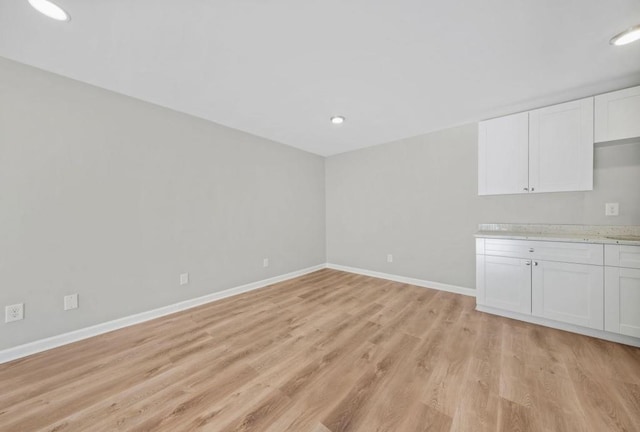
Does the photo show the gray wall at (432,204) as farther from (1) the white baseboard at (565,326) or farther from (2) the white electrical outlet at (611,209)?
(1) the white baseboard at (565,326)

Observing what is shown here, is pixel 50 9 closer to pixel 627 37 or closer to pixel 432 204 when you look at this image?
pixel 627 37

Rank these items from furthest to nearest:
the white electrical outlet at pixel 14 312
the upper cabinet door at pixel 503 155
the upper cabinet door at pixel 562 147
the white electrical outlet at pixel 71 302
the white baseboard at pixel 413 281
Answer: the white baseboard at pixel 413 281, the upper cabinet door at pixel 503 155, the upper cabinet door at pixel 562 147, the white electrical outlet at pixel 71 302, the white electrical outlet at pixel 14 312

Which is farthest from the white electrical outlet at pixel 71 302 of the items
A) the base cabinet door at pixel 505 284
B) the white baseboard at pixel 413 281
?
the base cabinet door at pixel 505 284

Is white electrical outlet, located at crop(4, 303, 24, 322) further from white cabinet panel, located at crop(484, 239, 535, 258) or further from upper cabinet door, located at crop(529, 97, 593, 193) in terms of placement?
upper cabinet door, located at crop(529, 97, 593, 193)

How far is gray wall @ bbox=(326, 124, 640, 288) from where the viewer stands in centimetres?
247

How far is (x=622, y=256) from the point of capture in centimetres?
204

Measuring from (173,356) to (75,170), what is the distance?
77.1 inches

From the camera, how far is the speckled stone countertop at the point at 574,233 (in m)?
2.15

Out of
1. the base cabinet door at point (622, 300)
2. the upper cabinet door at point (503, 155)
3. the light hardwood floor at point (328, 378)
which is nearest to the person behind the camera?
the light hardwood floor at point (328, 378)

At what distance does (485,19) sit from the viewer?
150 centimetres

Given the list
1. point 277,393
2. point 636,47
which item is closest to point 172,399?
point 277,393

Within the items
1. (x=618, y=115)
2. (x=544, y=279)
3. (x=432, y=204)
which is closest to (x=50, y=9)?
(x=432, y=204)

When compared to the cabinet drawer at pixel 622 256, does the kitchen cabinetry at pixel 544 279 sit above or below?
below

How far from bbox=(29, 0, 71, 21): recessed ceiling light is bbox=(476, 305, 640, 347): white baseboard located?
4.43 metres
